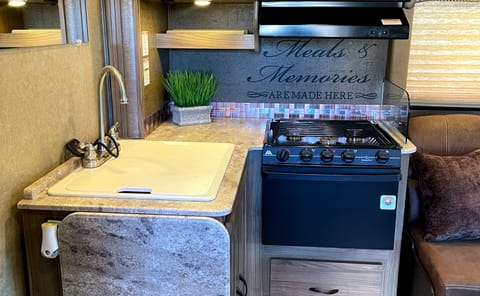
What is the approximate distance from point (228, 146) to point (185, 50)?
3.06 ft

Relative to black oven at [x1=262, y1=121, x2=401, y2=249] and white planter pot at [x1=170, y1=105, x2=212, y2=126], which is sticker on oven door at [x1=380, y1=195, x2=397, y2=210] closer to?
black oven at [x1=262, y1=121, x2=401, y2=249]

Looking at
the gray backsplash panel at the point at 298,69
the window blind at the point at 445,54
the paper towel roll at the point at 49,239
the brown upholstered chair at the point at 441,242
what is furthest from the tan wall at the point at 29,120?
the window blind at the point at 445,54

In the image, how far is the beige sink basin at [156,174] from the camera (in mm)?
1523

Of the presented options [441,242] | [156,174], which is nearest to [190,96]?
[156,174]

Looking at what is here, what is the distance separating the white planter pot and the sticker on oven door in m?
1.06

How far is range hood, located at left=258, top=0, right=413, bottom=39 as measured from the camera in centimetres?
221

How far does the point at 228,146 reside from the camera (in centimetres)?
211

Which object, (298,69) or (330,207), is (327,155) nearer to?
(330,207)

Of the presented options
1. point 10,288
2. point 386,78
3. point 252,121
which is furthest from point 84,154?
point 386,78

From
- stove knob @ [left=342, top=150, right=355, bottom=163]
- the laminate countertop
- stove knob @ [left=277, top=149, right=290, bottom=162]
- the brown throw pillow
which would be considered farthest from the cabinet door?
the brown throw pillow

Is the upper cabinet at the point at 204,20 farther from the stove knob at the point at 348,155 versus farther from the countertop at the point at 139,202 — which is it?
the stove knob at the point at 348,155

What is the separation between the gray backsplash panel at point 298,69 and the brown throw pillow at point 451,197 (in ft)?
2.23

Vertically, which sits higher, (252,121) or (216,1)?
→ (216,1)

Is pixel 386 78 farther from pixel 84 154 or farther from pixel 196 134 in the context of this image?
pixel 84 154
